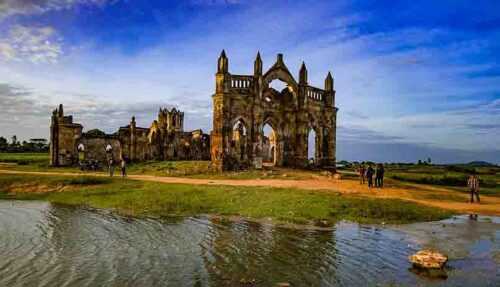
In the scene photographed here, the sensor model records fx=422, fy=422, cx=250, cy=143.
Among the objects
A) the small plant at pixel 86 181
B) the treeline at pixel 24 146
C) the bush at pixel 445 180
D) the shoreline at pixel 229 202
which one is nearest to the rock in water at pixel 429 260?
the shoreline at pixel 229 202

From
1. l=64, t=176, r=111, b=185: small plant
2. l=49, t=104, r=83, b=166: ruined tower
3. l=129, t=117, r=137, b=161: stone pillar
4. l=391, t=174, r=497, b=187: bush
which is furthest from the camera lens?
l=129, t=117, r=137, b=161: stone pillar

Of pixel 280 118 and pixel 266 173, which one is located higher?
pixel 280 118

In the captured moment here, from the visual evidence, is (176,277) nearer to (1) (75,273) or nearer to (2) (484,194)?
(1) (75,273)

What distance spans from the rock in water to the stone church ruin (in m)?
29.0

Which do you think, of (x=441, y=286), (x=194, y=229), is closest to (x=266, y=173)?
(x=194, y=229)

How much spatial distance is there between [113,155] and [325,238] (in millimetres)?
47224

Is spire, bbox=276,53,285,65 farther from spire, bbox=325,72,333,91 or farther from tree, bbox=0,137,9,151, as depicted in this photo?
tree, bbox=0,137,9,151

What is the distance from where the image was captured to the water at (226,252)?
432 inches

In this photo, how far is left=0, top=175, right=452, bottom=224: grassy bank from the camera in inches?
826

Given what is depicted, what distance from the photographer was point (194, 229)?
17578 millimetres

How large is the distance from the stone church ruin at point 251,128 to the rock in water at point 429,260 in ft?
95.1

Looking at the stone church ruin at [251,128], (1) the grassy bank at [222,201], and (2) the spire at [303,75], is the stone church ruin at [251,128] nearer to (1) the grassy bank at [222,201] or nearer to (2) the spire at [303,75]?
(2) the spire at [303,75]

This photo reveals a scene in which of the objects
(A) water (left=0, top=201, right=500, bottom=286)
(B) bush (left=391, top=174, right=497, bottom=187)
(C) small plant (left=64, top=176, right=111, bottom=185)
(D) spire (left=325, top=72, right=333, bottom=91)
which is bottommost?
(A) water (left=0, top=201, right=500, bottom=286)

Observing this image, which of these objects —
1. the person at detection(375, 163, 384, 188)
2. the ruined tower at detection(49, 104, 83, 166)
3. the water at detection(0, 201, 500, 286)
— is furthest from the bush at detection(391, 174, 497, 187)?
the ruined tower at detection(49, 104, 83, 166)
